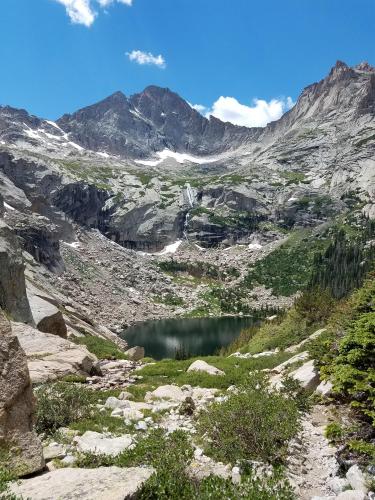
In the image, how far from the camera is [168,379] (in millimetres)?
22750

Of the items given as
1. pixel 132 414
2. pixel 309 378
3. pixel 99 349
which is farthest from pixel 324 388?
pixel 99 349

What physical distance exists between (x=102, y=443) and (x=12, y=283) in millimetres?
24288

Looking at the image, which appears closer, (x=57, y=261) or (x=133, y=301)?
(x=57, y=261)

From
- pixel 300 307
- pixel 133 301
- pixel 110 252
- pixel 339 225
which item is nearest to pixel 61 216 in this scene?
pixel 110 252

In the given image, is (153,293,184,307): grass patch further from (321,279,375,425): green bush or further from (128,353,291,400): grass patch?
(321,279,375,425): green bush

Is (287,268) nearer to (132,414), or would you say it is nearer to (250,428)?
(132,414)

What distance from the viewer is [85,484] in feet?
23.3

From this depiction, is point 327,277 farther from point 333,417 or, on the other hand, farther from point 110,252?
point 333,417

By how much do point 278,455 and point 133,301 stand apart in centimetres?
12729

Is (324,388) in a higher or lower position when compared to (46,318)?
higher

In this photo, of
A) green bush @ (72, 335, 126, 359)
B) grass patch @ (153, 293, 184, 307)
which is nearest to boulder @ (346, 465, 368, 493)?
green bush @ (72, 335, 126, 359)

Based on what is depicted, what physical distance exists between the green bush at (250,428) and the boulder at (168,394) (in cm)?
606

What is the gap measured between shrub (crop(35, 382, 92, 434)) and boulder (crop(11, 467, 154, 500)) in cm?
465

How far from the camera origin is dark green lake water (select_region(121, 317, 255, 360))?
265ft
